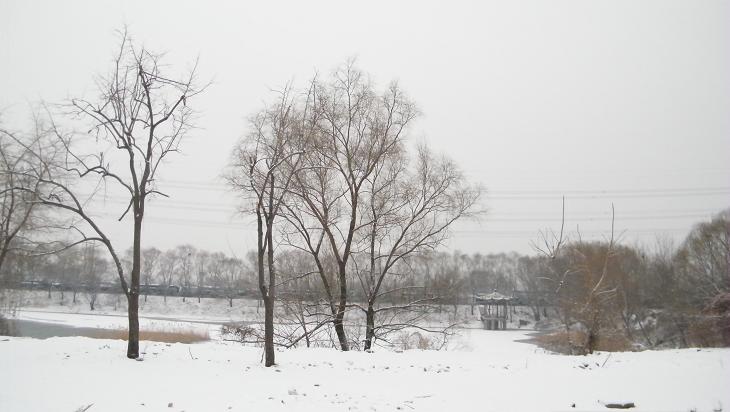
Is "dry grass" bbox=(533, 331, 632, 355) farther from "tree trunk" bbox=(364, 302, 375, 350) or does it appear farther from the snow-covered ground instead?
"tree trunk" bbox=(364, 302, 375, 350)

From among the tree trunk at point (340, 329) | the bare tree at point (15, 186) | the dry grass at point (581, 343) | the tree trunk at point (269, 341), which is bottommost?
the dry grass at point (581, 343)

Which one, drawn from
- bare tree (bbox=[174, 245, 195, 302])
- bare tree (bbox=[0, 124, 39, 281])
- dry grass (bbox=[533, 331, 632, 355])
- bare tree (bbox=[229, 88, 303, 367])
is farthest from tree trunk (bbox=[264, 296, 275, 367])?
bare tree (bbox=[174, 245, 195, 302])

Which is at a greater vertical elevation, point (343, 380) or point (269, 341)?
point (269, 341)

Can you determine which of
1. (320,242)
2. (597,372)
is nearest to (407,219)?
(320,242)

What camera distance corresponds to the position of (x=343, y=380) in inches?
393

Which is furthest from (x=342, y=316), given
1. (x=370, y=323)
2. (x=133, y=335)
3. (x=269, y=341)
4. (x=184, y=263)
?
(x=184, y=263)

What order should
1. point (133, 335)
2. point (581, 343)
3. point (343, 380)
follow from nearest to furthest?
point (343, 380) < point (133, 335) < point (581, 343)

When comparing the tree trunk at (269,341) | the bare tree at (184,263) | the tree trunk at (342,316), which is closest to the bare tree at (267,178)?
the tree trunk at (269,341)

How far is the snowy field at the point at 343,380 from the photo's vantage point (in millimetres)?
7707

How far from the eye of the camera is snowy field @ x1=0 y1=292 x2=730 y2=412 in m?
7.71

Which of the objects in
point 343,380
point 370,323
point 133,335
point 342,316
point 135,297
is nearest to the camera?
point 343,380

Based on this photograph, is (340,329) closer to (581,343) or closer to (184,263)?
(581,343)

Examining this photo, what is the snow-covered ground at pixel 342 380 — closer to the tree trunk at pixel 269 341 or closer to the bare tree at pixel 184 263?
the tree trunk at pixel 269 341

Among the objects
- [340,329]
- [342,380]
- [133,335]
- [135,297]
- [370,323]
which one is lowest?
[340,329]
